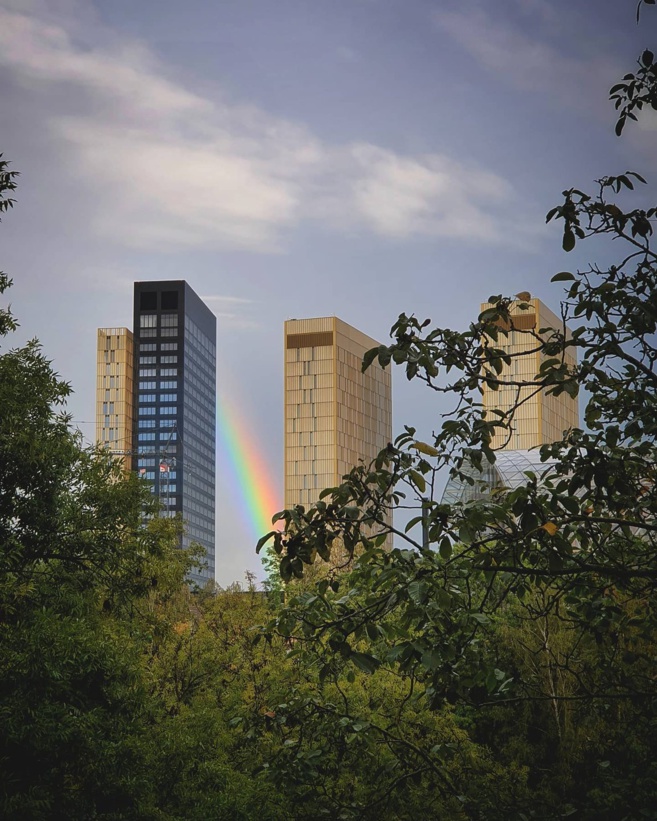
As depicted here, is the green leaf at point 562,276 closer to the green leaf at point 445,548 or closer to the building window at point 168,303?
the green leaf at point 445,548

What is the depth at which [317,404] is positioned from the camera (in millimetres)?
101500

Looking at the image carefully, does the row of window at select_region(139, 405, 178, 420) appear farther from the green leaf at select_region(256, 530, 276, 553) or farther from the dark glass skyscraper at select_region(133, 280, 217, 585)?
the green leaf at select_region(256, 530, 276, 553)

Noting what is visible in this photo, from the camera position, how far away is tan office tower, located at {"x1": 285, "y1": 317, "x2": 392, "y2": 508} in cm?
9875

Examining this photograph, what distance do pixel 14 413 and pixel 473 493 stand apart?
33.5 metres

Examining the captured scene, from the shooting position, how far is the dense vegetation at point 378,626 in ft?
11.3

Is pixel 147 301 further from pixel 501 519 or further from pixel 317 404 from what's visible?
pixel 501 519

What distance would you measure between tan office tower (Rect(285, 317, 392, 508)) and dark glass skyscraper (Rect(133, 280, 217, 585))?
2732cm

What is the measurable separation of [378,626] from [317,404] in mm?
97777

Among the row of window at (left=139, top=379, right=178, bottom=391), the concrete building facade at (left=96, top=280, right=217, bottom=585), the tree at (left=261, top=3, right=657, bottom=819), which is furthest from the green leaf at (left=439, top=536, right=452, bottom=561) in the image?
the row of window at (left=139, top=379, right=178, bottom=391)

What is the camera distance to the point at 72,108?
41.9 meters

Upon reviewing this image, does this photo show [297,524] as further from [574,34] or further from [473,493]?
[473,493]

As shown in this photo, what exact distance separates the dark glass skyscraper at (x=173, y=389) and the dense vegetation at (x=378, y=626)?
10776cm

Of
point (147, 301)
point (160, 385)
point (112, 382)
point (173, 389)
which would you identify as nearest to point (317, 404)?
point (112, 382)

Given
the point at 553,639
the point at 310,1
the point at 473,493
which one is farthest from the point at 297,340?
the point at 310,1
